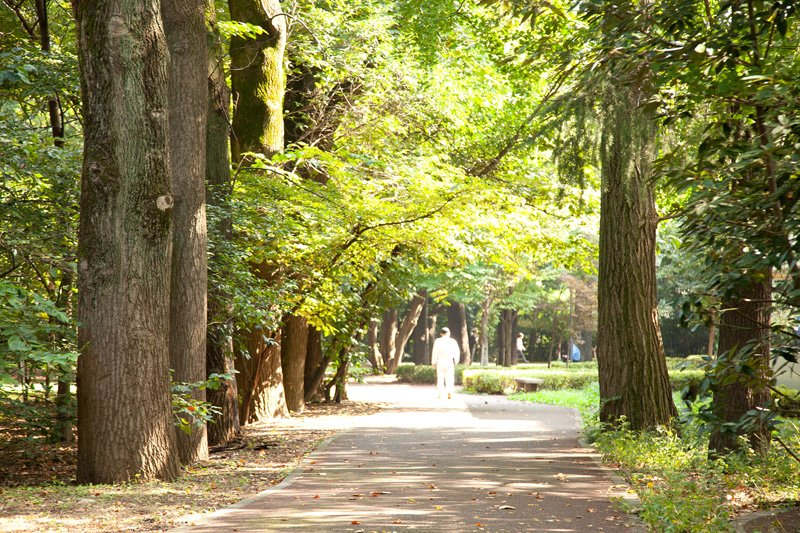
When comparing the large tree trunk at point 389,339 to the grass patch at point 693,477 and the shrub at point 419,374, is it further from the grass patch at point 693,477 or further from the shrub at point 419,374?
the grass patch at point 693,477

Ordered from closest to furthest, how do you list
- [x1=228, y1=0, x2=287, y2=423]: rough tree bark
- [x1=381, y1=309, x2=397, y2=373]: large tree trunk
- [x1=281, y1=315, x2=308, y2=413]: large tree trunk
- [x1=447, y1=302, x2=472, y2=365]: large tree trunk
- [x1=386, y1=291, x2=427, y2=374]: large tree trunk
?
[x1=228, y1=0, x2=287, y2=423]: rough tree bark, [x1=281, y1=315, x2=308, y2=413]: large tree trunk, [x1=386, y1=291, x2=427, y2=374]: large tree trunk, [x1=381, y1=309, x2=397, y2=373]: large tree trunk, [x1=447, y1=302, x2=472, y2=365]: large tree trunk

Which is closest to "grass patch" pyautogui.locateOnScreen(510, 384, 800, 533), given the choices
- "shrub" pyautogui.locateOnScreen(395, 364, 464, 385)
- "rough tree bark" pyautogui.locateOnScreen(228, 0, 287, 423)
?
"rough tree bark" pyautogui.locateOnScreen(228, 0, 287, 423)

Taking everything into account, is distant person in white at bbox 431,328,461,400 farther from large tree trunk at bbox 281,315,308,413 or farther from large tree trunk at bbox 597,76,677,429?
large tree trunk at bbox 597,76,677,429

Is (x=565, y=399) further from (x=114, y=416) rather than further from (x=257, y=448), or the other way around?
(x=114, y=416)

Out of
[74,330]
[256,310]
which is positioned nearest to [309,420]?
[256,310]

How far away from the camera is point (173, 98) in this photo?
10.6m

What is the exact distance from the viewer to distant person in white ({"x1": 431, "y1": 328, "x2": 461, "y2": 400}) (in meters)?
23.0

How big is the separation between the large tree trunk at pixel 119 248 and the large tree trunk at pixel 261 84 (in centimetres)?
637

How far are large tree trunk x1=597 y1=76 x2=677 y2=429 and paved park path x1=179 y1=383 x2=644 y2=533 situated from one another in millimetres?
1071

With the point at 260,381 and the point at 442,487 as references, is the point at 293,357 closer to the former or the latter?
the point at 260,381

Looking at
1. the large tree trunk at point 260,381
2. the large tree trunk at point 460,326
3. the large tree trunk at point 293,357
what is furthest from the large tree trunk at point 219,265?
the large tree trunk at point 460,326

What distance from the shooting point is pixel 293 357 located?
1936 centimetres

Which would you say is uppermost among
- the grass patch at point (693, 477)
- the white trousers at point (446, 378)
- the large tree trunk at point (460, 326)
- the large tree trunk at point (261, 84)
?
the large tree trunk at point (261, 84)

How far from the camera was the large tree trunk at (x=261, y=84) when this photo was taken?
15242mm
